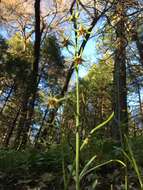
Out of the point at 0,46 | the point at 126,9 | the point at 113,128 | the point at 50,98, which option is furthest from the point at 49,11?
the point at 50,98

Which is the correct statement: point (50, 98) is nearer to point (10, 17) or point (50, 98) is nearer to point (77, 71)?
point (77, 71)

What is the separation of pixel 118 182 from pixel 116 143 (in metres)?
1.21

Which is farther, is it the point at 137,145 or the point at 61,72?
the point at 61,72

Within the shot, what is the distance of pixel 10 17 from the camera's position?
79.0 ft

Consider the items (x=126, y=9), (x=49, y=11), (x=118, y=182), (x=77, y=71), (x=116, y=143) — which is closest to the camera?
(x=77, y=71)

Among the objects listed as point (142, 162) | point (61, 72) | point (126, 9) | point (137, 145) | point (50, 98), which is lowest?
point (50, 98)

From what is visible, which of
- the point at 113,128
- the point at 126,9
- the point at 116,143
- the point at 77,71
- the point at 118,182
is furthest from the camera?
the point at 126,9

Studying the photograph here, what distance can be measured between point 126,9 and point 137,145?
3997 mm

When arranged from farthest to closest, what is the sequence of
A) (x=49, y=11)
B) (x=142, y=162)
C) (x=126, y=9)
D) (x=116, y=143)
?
(x=49, y=11)
(x=126, y=9)
(x=116, y=143)
(x=142, y=162)

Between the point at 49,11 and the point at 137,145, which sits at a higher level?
the point at 49,11

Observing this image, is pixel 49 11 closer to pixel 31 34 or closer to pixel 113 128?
pixel 31 34

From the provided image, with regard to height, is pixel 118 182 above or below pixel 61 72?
below

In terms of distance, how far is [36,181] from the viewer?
13.5 ft

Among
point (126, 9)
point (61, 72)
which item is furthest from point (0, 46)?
point (126, 9)
